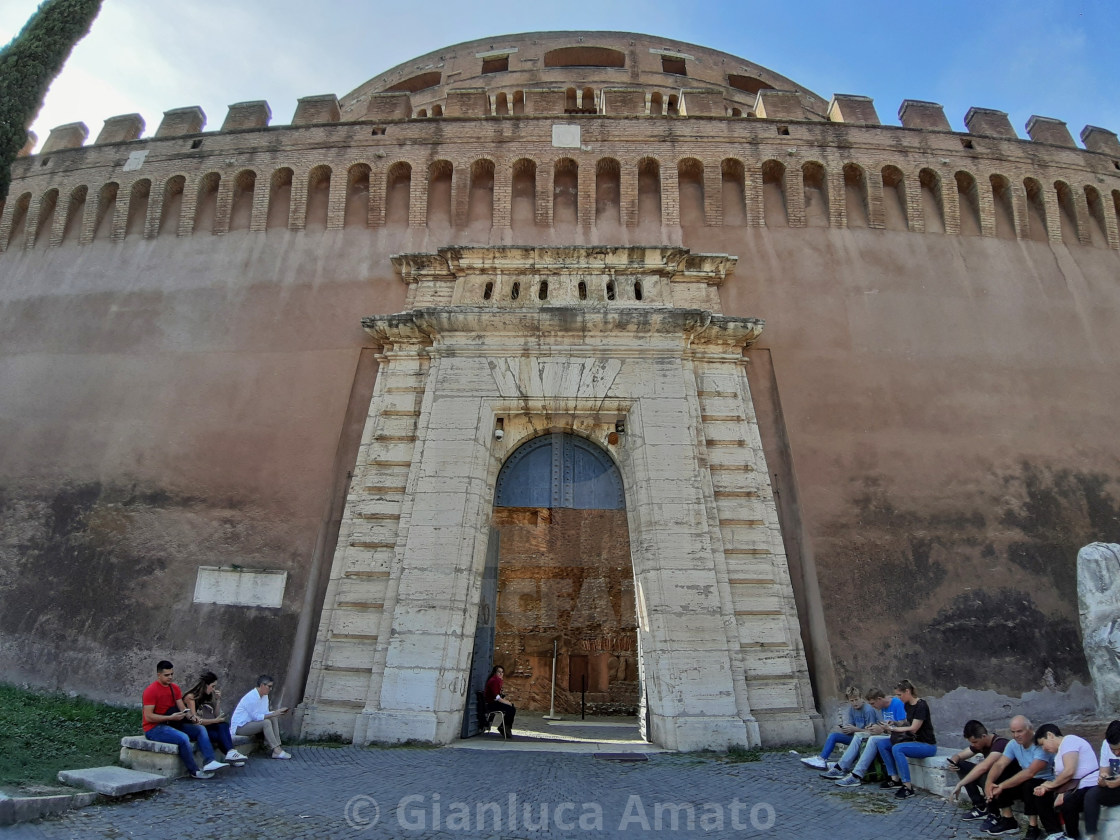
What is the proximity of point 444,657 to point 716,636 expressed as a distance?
2.92 meters

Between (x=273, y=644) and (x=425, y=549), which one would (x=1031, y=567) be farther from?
(x=273, y=644)

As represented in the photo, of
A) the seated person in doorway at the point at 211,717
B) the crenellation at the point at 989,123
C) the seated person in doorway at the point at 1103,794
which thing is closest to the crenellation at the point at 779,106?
the crenellation at the point at 989,123

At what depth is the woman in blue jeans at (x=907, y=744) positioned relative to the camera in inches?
221

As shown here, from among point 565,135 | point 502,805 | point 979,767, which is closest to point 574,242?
point 565,135

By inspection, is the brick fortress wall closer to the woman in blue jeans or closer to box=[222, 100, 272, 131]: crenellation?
box=[222, 100, 272, 131]: crenellation

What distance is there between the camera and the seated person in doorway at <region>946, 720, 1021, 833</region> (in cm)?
483

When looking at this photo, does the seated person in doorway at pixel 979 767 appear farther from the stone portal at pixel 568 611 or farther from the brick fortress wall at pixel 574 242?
the stone portal at pixel 568 611

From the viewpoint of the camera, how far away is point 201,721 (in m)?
5.88

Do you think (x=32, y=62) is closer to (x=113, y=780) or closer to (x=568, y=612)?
(x=113, y=780)

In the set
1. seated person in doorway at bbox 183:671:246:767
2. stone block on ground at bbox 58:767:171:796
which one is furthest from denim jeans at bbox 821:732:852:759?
stone block on ground at bbox 58:767:171:796

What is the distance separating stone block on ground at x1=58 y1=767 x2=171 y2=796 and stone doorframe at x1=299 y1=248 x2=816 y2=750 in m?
2.16

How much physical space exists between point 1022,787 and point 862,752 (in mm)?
1426

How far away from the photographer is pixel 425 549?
8070 millimetres

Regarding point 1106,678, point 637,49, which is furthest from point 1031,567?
point 637,49
